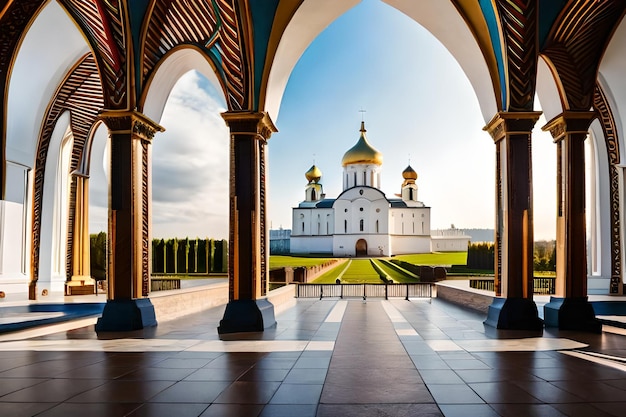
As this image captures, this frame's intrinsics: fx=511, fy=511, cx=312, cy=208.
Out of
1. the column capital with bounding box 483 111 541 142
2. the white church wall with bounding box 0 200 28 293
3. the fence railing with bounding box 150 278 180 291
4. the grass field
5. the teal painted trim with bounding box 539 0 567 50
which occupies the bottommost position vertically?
the grass field

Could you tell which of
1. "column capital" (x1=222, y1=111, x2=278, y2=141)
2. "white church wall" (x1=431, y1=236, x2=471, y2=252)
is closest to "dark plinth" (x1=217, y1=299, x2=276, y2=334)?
"column capital" (x1=222, y1=111, x2=278, y2=141)

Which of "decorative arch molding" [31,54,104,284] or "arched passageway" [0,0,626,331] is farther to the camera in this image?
"decorative arch molding" [31,54,104,284]

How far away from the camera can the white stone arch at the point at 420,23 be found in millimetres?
8742

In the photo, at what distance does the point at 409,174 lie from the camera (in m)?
60.9

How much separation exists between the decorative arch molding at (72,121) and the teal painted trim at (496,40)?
362 inches

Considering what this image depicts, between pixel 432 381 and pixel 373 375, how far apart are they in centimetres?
59

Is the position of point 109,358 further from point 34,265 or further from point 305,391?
point 34,265

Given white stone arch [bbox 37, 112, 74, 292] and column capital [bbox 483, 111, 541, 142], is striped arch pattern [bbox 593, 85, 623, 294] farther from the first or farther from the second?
white stone arch [bbox 37, 112, 74, 292]

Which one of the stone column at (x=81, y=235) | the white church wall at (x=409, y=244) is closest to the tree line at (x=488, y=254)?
the stone column at (x=81, y=235)

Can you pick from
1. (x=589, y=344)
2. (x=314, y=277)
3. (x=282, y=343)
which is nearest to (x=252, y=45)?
(x=282, y=343)

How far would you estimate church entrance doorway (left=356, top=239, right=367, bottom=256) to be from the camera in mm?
56219

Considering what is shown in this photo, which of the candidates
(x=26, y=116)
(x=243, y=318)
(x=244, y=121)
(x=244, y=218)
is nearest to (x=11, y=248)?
(x=26, y=116)

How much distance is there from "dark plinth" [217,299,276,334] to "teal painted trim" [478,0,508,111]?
519 cm

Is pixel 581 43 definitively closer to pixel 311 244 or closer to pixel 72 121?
pixel 72 121
